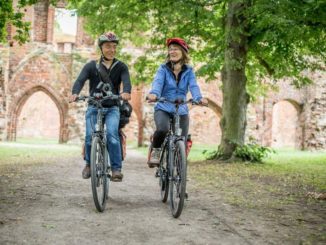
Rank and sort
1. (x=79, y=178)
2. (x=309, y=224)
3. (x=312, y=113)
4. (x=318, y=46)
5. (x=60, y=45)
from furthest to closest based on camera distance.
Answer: (x=60, y=45) < (x=312, y=113) < (x=318, y=46) < (x=79, y=178) < (x=309, y=224)

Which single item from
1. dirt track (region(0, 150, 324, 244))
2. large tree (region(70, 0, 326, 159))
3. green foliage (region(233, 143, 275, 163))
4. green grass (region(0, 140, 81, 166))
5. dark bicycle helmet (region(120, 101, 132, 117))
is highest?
large tree (region(70, 0, 326, 159))

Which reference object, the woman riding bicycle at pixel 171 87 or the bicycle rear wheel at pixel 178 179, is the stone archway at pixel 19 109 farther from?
the bicycle rear wheel at pixel 178 179

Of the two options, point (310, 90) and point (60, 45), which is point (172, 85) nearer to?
point (310, 90)

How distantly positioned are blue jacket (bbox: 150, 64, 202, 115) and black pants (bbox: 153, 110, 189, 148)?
0.06 metres

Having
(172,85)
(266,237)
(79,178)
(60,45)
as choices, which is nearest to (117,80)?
(172,85)

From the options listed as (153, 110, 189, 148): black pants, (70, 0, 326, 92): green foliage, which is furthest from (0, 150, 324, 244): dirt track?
(70, 0, 326, 92): green foliage

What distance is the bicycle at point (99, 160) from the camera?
473 cm

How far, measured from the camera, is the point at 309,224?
4.58 meters

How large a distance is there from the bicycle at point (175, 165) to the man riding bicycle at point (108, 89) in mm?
518

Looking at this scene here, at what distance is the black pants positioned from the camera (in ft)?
17.0

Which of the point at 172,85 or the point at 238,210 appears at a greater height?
the point at 172,85

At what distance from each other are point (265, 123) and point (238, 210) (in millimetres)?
21321

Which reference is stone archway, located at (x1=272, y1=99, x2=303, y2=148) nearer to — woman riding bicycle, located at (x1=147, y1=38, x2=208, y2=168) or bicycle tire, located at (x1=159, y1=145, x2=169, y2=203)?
bicycle tire, located at (x1=159, y1=145, x2=169, y2=203)

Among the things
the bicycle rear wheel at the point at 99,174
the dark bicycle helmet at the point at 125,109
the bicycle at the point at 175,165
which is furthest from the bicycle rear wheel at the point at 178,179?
the dark bicycle helmet at the point at 125,109
